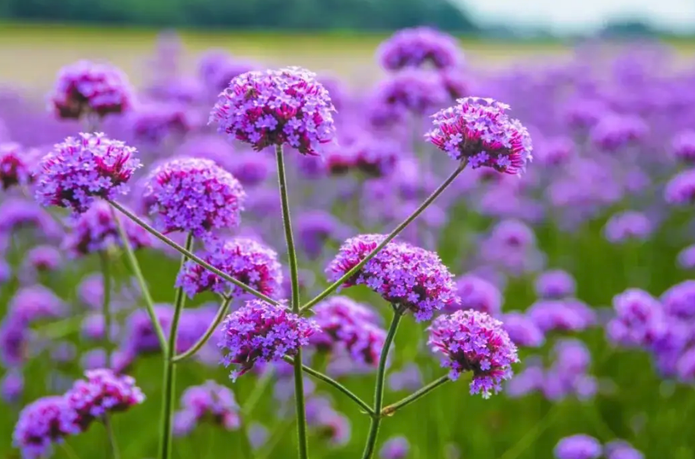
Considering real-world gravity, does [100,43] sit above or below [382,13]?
below

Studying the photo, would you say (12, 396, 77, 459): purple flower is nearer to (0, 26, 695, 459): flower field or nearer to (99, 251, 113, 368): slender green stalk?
(0, 26, 695, 459): flower field

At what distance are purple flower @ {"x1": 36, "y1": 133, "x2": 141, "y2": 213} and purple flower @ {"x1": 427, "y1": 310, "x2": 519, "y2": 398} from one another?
37.9 inches

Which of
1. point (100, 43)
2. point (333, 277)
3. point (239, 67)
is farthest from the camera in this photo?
point (100, 43)

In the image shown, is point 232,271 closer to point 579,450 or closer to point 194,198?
point 194,198

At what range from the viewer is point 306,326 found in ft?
7.06

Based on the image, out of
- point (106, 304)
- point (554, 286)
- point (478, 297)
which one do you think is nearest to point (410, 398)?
point (106, 304)

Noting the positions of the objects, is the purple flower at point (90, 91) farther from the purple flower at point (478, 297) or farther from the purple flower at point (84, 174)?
the purple flower at point (478, 297)

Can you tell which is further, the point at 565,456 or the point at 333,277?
the point at 565,456

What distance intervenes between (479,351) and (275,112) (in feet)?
2.64

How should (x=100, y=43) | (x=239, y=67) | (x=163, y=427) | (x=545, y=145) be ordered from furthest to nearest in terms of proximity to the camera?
1. (x=100, y=43)
2. (x=545, y=145)
3. (x=239, y=67)
4. (x=163, y=427)

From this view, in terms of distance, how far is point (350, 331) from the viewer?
3.34 metres

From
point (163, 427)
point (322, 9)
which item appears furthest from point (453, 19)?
point (163, 427)

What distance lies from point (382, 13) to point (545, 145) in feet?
61.9

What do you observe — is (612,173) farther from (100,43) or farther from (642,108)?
(100,43)
